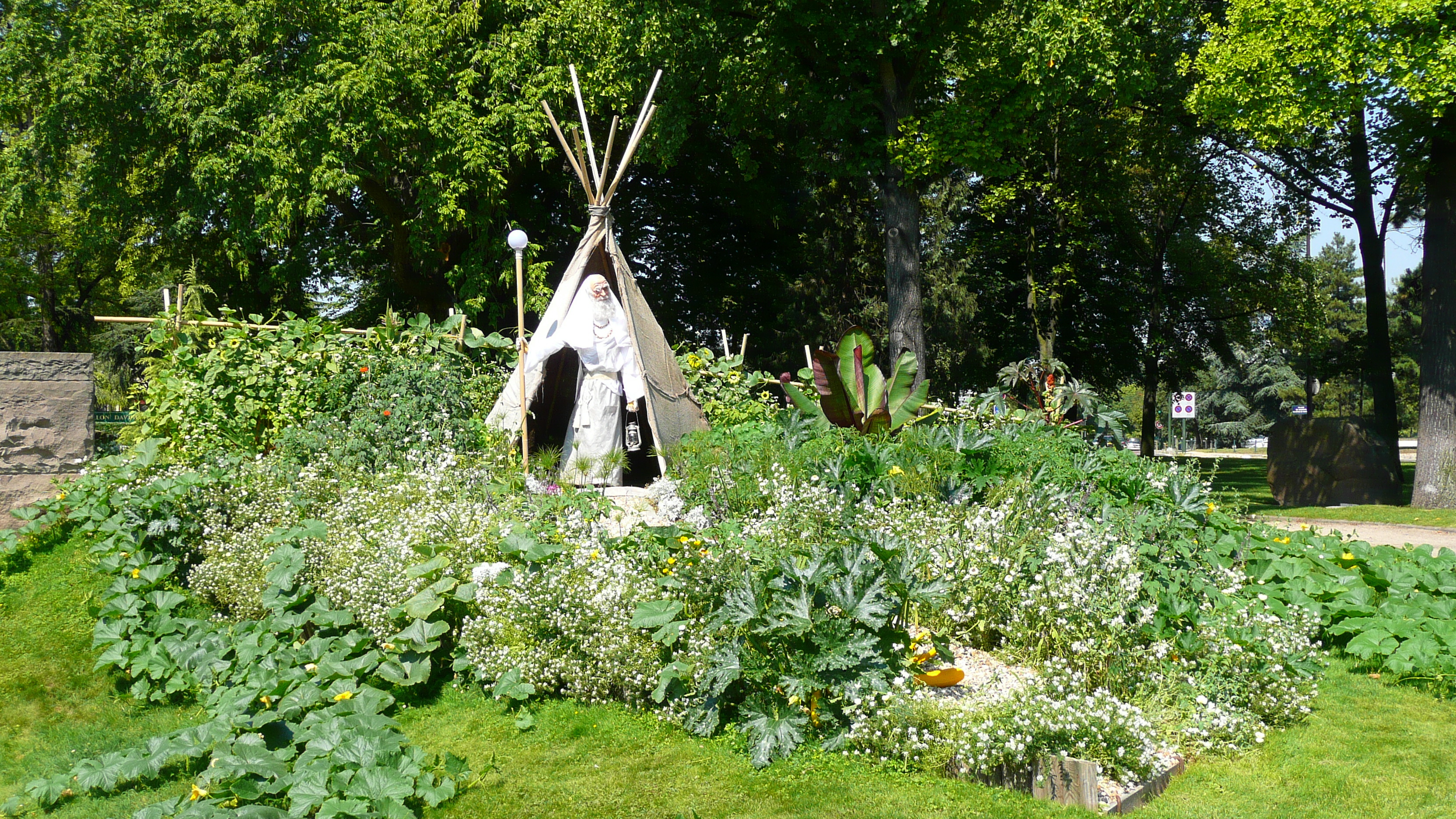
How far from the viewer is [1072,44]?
12281 mm

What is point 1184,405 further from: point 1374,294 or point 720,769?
point 720,769

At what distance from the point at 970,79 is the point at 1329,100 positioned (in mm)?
4479

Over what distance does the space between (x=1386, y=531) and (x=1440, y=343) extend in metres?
3.96

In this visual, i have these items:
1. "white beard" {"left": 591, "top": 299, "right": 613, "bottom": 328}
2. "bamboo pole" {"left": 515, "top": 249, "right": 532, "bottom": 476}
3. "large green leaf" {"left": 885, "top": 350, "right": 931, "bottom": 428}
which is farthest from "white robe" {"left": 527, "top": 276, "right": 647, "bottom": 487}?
"large green leaf" {"left": 885, "top": 350, "right": 931, "bottom": 428}

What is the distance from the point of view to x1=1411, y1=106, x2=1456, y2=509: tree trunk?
13008 millimetres

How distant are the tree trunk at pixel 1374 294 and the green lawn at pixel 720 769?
A: 39.4ft

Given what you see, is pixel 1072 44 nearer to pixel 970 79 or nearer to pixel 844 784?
pixel 970 79

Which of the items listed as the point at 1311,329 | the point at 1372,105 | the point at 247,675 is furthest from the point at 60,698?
the point at 1311,329

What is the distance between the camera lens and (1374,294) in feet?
50.9

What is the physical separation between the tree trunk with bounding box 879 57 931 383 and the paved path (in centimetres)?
484

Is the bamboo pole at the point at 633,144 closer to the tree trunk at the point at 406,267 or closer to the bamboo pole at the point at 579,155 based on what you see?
the bamboo pole at the point at 579,155

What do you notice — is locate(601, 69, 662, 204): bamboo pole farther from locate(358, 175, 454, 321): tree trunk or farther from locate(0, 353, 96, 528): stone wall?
locate(358, 175, 454, 321): tree trunk

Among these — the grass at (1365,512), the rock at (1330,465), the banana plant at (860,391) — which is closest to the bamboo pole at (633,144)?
the banana plant at (860,391)

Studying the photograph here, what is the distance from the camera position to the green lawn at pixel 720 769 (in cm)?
384
